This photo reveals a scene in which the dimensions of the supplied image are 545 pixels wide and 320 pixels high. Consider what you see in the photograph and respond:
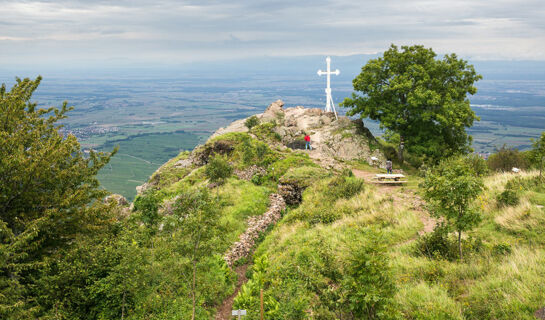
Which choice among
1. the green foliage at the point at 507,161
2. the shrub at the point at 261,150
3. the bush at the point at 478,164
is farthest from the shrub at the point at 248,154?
the green foliage at the point at 507,161

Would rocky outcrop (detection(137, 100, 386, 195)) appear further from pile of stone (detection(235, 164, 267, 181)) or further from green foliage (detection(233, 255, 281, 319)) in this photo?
green foliage (detection(233, 255, 281, 319))

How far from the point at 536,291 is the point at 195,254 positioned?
10066 millimetres

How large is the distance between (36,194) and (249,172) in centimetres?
1985

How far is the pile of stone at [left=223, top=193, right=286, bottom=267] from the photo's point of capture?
18.3 m

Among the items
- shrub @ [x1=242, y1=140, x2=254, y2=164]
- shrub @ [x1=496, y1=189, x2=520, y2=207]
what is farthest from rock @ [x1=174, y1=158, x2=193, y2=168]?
shrub @ [x1=496, y1=189, x2=520, y2=207]

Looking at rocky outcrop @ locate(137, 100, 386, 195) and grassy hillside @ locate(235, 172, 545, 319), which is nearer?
grassy hillside @ locate(235, 172, 545, 319)

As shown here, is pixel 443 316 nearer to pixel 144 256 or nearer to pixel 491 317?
pixel 491 317

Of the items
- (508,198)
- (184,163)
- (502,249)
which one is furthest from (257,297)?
(184,163)

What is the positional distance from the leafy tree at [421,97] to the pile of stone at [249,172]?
39.6 feet

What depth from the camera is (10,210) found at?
40.5 feet

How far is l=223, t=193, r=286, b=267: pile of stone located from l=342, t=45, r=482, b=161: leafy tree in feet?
44.7

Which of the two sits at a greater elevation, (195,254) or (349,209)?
(195,254)

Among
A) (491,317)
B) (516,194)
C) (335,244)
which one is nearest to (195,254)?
(335,244)

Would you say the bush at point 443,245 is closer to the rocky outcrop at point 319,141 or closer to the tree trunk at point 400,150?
the rocky outcrop at point 319,141
